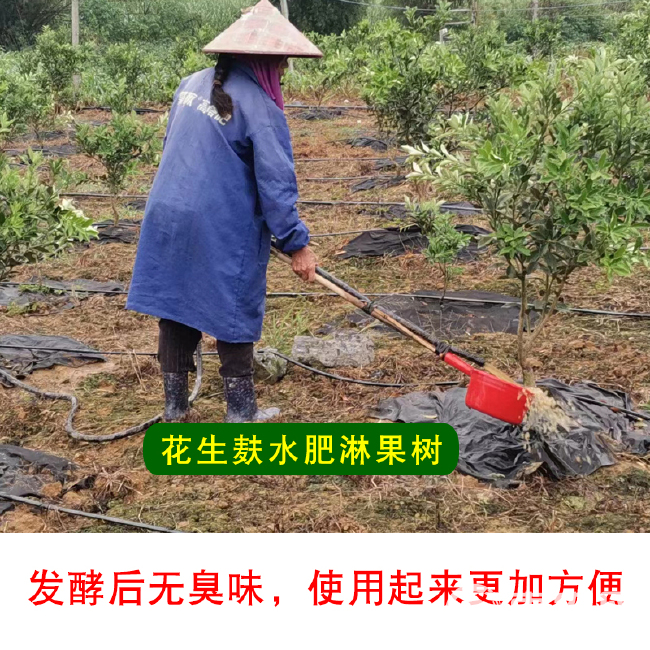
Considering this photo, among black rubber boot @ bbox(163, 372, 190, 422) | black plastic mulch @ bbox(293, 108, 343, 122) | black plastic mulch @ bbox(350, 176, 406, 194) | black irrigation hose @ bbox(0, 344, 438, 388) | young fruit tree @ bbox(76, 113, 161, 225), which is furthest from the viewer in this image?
black plastic mulch @ bbox(293, 108, 343, 122)

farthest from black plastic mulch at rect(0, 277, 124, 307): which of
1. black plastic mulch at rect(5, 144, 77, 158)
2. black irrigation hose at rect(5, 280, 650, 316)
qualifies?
black plastic mulch at rect(5, 144, 77, 158)

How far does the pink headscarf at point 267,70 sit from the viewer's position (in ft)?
11.7

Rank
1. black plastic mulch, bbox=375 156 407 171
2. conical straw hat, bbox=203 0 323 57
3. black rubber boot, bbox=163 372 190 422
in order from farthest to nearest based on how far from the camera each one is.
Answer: black plastic mulch, bbox=375 156 407 171, black rubber boot, bbox=163 372 190 422, conical straw hat, bbox=203 0 323 57

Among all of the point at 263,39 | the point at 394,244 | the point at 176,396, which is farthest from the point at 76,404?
the point at 394,244

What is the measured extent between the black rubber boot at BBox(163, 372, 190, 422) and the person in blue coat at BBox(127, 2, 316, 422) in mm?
380

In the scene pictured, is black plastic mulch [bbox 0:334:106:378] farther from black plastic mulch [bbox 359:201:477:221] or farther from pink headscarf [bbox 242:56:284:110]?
black plastic mulch [bbox 359:201:477:221]

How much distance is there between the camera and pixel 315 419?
4215mm

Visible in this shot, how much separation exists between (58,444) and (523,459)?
2110 millimetres

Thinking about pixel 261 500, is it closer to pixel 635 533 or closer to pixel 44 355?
pixel 635 533

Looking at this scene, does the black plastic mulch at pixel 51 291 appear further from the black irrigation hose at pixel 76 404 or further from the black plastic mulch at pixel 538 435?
the black plastic mulch at pixel 538 435

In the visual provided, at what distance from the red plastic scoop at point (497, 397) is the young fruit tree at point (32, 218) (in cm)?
182

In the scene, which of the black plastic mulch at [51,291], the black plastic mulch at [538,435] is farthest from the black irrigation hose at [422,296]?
the black plastic mulch at [538,435]

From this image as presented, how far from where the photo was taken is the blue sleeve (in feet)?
11.4

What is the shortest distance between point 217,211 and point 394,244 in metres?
3.65
